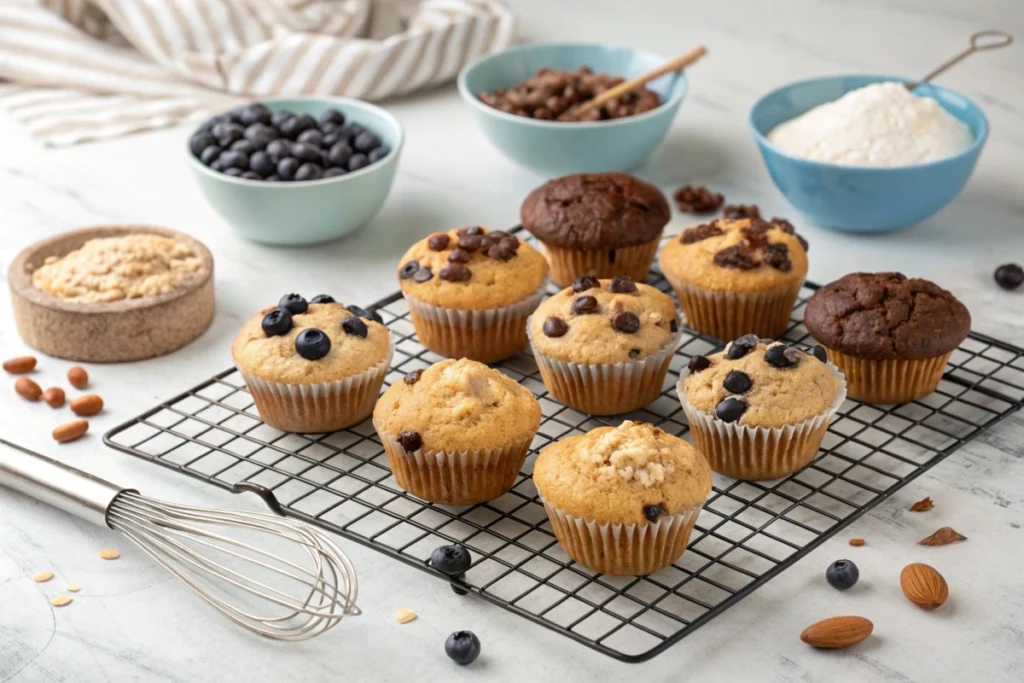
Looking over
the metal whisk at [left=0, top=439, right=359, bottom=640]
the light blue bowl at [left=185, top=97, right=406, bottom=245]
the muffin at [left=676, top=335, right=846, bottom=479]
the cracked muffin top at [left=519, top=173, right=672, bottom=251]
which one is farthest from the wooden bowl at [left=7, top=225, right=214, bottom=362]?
the muffin at [left=676, top=335, right=846, bottom=479]

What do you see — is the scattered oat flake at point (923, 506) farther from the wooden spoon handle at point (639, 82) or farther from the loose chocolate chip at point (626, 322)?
the wooden spoon handle at point (639, 82)

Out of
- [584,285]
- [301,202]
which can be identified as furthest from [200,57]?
[584,285]

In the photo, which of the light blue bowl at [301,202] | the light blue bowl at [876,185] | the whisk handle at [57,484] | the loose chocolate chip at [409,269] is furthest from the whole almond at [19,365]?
the light blue bowl at [876,185]

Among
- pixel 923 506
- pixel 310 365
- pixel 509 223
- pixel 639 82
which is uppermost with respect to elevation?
pixel 639 82

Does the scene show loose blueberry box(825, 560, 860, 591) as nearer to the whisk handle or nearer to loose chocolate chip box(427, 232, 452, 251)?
loose chocolate chip box(427, 232, 452, 251)

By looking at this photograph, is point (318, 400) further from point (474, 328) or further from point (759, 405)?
point (759, 405)

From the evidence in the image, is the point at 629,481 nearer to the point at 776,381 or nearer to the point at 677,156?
the point at 776,381

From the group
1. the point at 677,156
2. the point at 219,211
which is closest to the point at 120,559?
the point at 219,211
